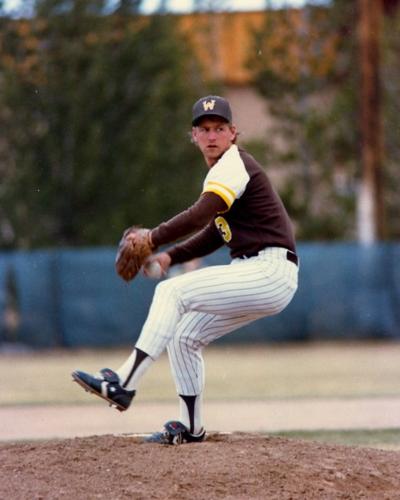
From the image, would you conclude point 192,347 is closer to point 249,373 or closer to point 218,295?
point 218,295

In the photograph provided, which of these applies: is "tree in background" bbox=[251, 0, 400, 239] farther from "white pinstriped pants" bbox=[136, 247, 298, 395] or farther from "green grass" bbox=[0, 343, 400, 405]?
"white pinstriped pants" bbox=[136, 247, 298, 395]

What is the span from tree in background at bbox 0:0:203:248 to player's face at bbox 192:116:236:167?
48.7 ft

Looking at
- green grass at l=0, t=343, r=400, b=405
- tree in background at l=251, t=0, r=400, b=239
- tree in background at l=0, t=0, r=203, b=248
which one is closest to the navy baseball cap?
green grass at l=0, t=343, r=400, b=405

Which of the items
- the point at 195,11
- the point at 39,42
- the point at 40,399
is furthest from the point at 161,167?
the point at 40,399

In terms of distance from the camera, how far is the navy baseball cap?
6.00 metres

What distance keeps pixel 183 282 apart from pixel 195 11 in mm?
24571

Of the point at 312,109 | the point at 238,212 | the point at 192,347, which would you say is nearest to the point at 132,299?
the point at 312,109

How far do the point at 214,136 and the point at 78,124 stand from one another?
1540cm

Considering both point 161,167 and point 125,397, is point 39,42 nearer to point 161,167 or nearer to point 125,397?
point 161,167

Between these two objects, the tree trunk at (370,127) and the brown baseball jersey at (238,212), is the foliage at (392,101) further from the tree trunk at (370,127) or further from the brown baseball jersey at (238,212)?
the brown baseball jersey at (238,212)

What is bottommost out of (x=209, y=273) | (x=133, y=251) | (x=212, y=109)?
(x=209, y=273)

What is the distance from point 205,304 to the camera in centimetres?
591

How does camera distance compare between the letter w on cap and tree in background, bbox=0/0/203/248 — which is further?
tree in background, bbox=0/0/203/248

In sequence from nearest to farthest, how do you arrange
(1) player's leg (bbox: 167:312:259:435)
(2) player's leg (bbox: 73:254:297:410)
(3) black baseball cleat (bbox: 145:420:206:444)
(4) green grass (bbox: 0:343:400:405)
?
1. (2) player's leg (bbox: 73:254:297:410)
2. (1) player's leg (bbox: 167:312:259:435)
3. (3) black baseball cleat (bbox: 145:420:206:444)
4. (4) green grass (bbox: 0:343:400:405)
